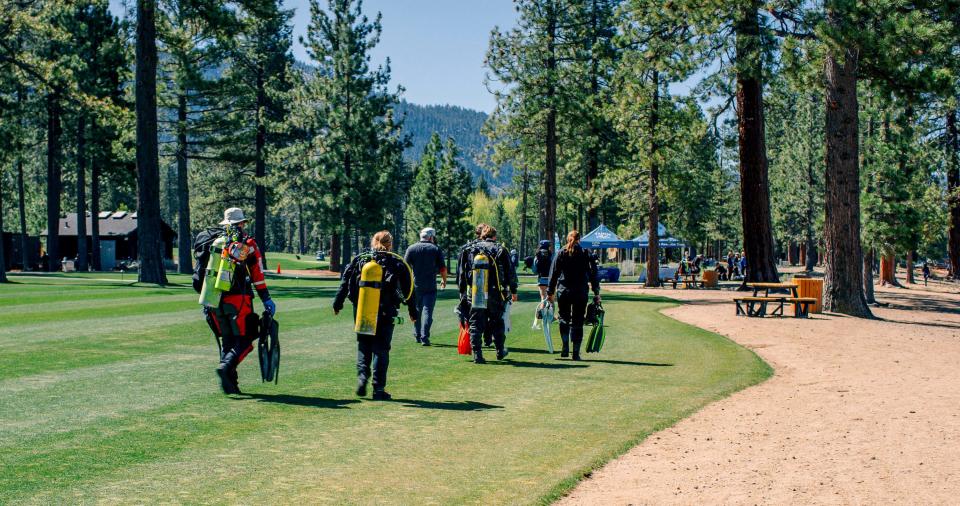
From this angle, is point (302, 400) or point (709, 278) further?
point (709, 278)

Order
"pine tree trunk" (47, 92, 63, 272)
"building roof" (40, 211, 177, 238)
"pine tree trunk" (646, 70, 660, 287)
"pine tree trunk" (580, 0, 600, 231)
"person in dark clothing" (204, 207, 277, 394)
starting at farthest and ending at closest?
"building roof" (40, 211, 177, 238) < "pine tree trunk" (47, 92, 63, 272) < "pine tree trunk" (580, 0, 600, 231) < "pine tree trunk" (646, 70, 660, 287) < "person in dark clothing" (204, 207, 277, 394)

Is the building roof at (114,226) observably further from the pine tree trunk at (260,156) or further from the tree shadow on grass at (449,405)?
the tree shadow on grass at (449,405)

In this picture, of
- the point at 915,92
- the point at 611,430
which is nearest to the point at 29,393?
the point at 611,430

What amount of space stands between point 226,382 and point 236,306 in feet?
2.67

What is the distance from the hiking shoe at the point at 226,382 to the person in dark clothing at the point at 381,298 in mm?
1321

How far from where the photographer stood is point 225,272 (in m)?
9.20

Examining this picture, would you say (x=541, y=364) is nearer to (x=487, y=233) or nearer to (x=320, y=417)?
(x=487, y=233)

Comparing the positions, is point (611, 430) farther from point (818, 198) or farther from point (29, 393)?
point (818, 198)

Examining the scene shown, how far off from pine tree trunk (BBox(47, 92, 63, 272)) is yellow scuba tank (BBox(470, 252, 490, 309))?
42129 mm

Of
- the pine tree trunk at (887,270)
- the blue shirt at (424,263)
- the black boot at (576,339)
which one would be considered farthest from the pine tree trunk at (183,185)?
the pine tree trunk at (887,270)

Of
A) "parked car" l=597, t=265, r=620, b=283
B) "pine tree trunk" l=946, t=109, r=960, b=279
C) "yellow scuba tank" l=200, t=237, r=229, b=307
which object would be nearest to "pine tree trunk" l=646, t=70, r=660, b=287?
"parked car" l=597, t=265, r=620, b=283

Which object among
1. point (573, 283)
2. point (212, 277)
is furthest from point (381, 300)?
point (573, 283)

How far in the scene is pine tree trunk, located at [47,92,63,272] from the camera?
48.2 meters

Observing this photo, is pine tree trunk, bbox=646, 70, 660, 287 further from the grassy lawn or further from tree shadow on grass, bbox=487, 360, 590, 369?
tree shadow on grass, bbox=487, 360, 590, 369
